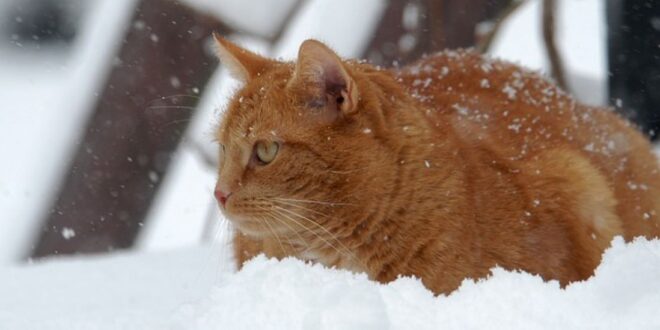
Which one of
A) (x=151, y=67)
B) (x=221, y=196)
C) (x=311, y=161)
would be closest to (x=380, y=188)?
(x=311, y=161)

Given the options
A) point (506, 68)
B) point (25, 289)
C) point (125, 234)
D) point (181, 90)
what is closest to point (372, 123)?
point (506, 68)

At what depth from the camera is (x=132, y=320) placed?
2.72 meters

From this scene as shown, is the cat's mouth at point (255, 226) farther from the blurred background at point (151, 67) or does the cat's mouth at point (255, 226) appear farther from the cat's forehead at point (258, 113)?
the blurred background at point (151, 67)

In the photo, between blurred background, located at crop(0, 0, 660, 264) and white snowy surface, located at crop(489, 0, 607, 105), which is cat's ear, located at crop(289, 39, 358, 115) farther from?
white snowy surface, located at crop(489, 0, 607, 105)

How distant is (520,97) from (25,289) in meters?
1.80

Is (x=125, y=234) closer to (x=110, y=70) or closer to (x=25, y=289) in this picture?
(x=110, y=70)

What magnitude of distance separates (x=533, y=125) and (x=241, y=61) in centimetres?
90

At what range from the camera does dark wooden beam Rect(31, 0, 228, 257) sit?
459 centimetres

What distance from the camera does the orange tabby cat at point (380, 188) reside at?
2682 mm

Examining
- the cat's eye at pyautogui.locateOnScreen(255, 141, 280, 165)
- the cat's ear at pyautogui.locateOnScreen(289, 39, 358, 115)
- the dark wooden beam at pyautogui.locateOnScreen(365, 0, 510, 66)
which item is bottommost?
the dark wooden beam at pyautogui.locateOnScreen(365, 0, 510, 66)

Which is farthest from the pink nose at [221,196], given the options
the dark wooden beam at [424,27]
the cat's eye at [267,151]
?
the dark wooden beam at [424,27]

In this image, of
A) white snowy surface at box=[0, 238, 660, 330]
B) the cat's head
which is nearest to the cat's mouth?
the cat's head

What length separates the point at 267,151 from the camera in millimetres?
2736

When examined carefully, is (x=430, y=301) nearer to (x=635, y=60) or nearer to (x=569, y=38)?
(x=635, y=60)
